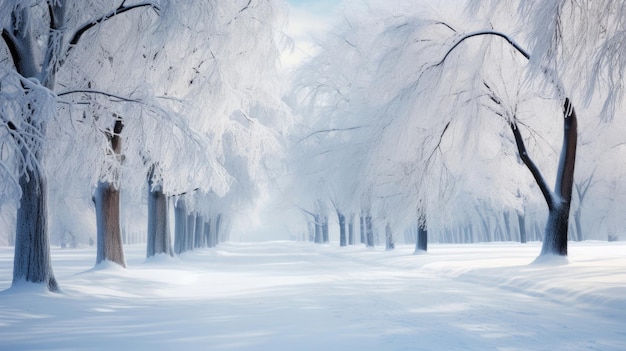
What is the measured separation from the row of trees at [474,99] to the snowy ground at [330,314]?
3.14 metres

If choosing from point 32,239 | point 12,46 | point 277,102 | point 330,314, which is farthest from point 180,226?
point 330,314

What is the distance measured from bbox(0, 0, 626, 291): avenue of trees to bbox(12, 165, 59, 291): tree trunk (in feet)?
0.10

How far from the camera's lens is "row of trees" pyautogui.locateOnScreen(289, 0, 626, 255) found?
8.84 meters

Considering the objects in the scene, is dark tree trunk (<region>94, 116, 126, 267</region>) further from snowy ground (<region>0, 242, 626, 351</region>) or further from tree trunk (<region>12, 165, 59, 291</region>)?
tree trunk (<region>12, 165, 59, 291</region>)

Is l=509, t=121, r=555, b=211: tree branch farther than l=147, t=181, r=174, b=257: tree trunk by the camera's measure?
No

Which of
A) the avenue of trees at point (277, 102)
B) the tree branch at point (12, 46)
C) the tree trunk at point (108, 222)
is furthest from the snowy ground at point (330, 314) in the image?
the tree branch at point (12, 46)

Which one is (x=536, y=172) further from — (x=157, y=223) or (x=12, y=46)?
(x=157, y=223)

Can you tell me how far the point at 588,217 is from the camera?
181ft

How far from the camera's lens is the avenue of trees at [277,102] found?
349 inches

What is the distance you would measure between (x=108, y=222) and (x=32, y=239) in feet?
17.9

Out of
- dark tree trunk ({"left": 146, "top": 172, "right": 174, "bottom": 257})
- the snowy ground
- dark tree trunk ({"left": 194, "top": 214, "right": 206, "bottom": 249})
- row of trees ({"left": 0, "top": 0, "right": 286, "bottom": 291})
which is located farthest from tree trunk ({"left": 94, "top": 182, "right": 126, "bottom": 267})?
dark tree trunk ({"left": 194, "top": 214, "right": 206, "bottom": 249})

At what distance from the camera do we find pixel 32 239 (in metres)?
9.27

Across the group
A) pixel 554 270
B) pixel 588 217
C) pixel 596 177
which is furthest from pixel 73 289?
pixel 588 217

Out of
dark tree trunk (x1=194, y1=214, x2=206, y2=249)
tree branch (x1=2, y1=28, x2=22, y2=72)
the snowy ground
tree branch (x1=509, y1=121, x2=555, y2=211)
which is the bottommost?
the snowy ground
